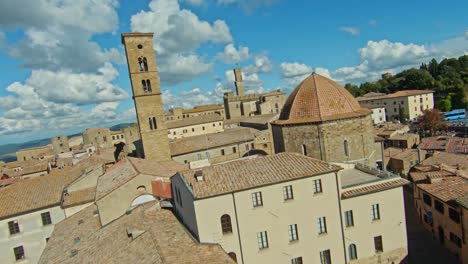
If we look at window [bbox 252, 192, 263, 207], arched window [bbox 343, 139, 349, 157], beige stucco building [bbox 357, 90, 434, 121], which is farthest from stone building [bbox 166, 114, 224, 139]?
beige stucco building [bbox 357, 90, 434, 121]

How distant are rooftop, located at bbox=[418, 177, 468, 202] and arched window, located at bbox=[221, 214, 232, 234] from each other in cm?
1719

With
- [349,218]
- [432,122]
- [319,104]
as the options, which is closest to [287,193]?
[349,218]

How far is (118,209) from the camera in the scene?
21.8 metres

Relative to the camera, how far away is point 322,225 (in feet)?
63.7

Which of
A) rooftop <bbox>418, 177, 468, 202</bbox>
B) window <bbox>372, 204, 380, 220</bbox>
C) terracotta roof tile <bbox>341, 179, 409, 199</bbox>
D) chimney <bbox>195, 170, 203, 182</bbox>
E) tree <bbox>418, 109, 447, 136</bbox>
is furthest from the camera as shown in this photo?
tree <bbox>418, 109, 447, 136</bbox>

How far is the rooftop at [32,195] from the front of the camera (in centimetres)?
2666

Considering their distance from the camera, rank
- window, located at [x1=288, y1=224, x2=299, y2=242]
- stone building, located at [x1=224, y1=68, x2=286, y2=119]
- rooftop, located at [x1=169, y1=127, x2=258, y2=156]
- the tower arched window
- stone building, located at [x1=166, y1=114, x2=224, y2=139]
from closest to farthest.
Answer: window, located at [x1=288, y1=224, x2=299, y2=242] → the tower arched window → rooftop, located at [x1=169, y1=127, x2=258, y2=156] → stone building, located at [x1=166, y1=114, x2=224, y2=139] → stone building, located at [x1=224, y1=68, x2=286, y2=119]

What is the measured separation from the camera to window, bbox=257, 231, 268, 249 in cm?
1841

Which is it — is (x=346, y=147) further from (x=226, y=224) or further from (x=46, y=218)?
(x=46, y=218)

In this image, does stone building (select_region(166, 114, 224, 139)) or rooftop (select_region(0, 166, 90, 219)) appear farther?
stone building (select_region(166, 114, 224, 139))

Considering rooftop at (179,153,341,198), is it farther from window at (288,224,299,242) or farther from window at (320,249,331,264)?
window at (320,249,331,264)

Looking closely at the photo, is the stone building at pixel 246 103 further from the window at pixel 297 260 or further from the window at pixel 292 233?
the window at pixel 297 260

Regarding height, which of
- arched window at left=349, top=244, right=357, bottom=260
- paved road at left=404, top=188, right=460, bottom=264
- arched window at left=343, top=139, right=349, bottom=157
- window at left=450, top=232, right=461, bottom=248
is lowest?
paved road at left=404, top=188, right=460, bottom=264

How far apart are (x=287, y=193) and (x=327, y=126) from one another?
9036 millimetres
